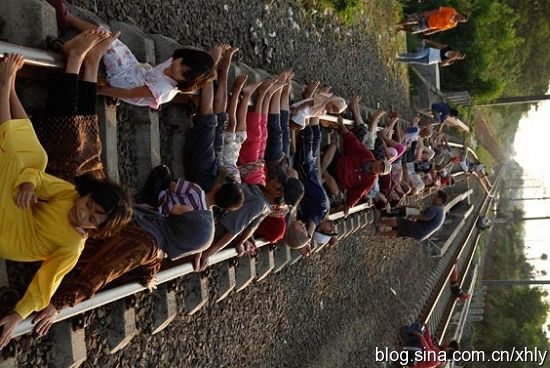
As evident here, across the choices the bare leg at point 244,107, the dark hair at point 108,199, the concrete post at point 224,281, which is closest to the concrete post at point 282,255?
the concrete post at point 224,281

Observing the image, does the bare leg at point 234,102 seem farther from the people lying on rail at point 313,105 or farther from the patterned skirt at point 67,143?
the patterned skirt at point 67,143

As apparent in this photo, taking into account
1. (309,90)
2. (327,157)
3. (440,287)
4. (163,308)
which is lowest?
(440,287)

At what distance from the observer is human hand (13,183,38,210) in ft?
11.9

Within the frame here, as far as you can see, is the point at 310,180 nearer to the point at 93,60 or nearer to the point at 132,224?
the point at 132,224

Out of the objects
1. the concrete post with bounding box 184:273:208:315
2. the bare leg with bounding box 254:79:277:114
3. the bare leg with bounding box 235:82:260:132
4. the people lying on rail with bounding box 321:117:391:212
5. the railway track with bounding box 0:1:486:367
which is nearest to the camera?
the railway track with bounding box 0:1:486:367

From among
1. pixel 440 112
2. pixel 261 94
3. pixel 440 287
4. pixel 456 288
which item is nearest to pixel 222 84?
pixel 261 94

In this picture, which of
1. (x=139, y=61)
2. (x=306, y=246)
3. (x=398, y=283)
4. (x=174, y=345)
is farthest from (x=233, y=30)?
(x=398, y=283)

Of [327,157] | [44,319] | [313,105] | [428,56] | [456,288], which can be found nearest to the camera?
[44,319]

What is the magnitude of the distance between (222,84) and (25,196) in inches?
116

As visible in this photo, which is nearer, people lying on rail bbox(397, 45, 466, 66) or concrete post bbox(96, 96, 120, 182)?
concrete post bbox(96, 96, 120, 182)

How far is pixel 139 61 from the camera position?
17.5 feet

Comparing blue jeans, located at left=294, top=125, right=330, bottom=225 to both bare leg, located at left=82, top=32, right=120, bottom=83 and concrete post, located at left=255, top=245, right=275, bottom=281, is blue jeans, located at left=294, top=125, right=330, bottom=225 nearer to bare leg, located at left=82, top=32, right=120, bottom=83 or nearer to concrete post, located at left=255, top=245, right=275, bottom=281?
concrete post, located at left=255, top=245, right=275, bottom=281

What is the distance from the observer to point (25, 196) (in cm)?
364

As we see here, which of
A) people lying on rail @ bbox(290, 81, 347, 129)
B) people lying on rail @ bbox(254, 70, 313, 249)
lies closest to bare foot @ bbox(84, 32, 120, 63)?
people lying on rail @ bbox(254, 70, 313, 249)
